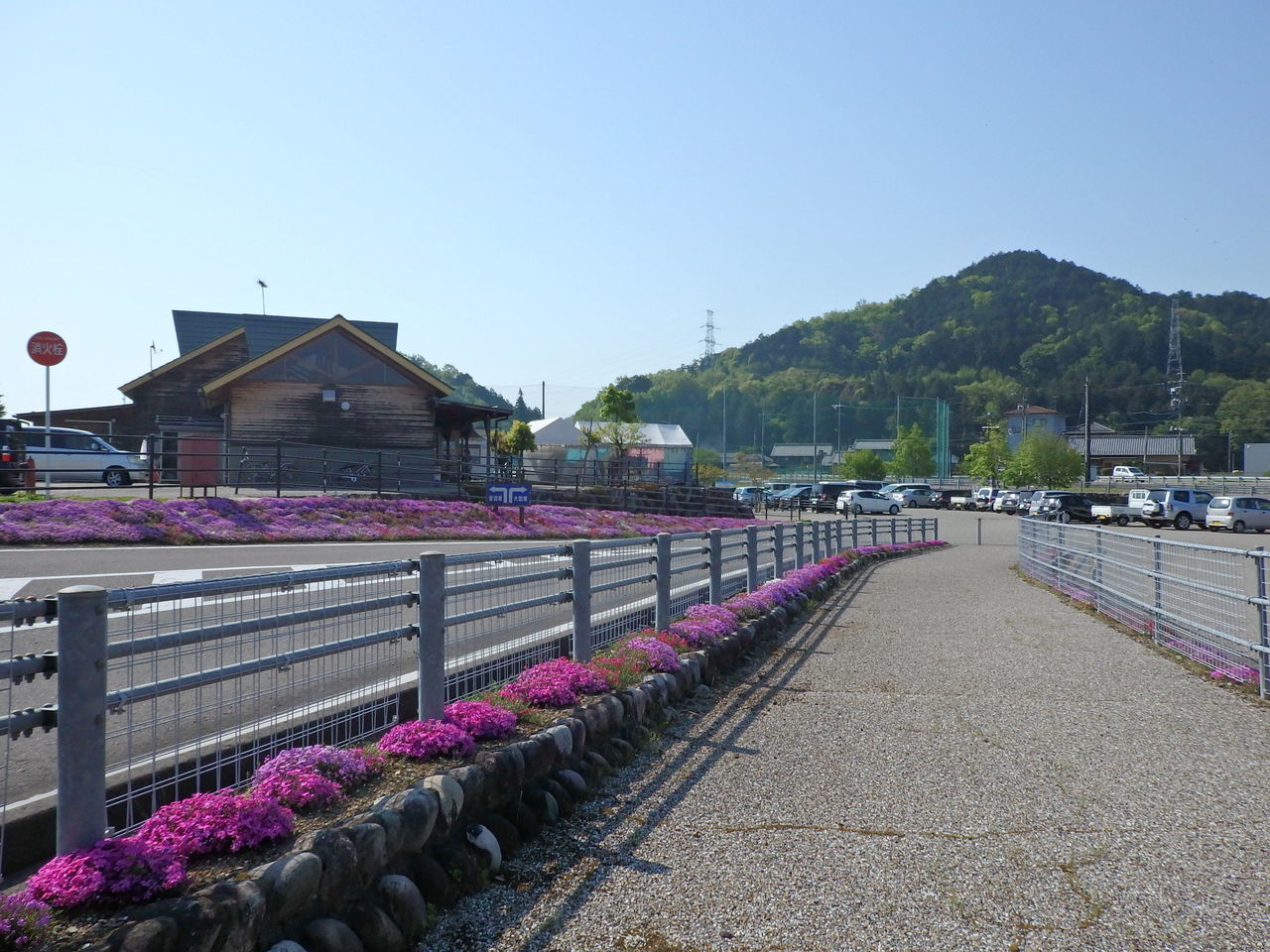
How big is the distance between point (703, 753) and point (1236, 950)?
331cm

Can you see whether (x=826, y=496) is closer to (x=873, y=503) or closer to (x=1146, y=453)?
(x=873, y=503)

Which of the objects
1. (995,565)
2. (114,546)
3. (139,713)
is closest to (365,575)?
(139,713)

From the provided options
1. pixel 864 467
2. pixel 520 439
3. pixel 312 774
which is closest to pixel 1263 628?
pixel 312 774

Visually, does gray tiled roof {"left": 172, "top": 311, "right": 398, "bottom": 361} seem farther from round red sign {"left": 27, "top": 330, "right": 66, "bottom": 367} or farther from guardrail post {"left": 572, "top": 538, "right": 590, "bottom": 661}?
guardrail post {"left": 572, "top": 538, "right": 590, "bottom": 661}

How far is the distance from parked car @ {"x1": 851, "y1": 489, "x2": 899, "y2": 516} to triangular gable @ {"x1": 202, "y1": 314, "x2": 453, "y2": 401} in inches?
1270

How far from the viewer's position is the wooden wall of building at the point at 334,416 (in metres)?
32.4

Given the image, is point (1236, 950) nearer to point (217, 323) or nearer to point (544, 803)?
point (544, 803)

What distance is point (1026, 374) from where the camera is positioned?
166 meters

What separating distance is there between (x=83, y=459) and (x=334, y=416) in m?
8.61

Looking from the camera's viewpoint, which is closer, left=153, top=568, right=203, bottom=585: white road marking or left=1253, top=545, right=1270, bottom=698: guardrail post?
left=1253, top=545, right=1270, bottom=698: guardrail post

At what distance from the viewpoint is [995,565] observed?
24.3 metres

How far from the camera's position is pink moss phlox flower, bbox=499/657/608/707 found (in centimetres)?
595

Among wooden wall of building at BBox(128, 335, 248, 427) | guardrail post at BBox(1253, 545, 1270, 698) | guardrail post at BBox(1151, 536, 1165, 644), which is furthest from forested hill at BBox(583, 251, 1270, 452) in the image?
guardrail post at BBox(1253, 545, 1270, 698)

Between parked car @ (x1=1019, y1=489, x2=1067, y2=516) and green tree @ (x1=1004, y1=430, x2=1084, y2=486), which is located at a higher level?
green tree @ (x1=1004, y1=430, x2=1084, y2=486)
